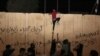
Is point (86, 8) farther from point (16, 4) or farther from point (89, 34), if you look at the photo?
point (16, 4)

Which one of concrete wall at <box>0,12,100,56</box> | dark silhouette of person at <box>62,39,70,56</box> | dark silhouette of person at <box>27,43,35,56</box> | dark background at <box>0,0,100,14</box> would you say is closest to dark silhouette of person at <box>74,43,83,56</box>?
concrete wall at <box>0,12,100,56</box>

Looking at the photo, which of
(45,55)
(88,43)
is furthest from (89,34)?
(45,55)

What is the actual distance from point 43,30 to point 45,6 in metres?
0.63

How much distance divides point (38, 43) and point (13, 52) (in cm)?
66

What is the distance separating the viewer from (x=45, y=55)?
13531mm

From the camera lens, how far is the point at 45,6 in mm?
13680

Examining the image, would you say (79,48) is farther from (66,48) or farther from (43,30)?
(43,30)

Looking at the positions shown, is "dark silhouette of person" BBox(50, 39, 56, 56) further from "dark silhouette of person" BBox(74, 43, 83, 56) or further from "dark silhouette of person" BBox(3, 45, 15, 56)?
"dark silhouette of person" BBox(3, 45, 15, 56)

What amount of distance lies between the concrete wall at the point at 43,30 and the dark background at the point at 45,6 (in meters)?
0.18

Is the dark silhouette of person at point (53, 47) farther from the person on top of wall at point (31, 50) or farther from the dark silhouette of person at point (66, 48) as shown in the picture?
the person on top of wall at point (31, 50)

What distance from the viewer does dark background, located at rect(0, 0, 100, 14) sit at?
13.5 meters

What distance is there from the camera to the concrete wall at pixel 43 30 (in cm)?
1335

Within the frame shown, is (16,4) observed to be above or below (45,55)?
above

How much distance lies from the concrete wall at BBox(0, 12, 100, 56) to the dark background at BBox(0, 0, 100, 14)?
0.18 metres
